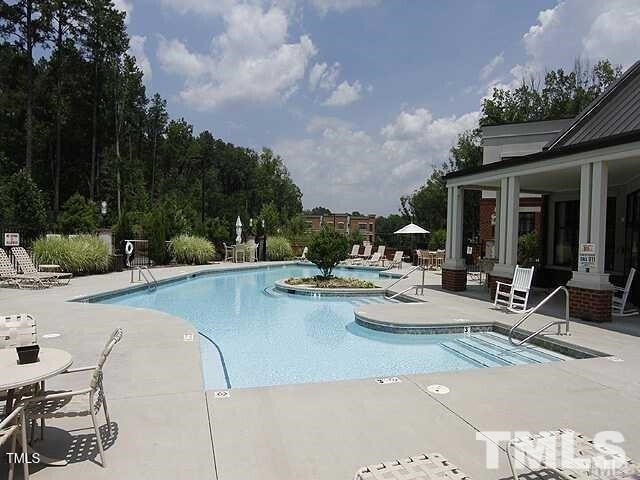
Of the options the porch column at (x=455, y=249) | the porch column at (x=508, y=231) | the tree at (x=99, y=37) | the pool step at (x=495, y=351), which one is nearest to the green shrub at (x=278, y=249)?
the tree at (x=99, y=37)

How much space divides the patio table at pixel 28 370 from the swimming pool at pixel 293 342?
246 centimetres

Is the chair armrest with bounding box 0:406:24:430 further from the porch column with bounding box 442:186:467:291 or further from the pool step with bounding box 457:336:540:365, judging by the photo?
the porch column with bounding box 442:186:467:291

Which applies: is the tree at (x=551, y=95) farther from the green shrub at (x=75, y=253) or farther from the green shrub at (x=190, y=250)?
the green shrub at (x=75, y=253)

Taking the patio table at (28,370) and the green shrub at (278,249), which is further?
the green shrub at (278,249)

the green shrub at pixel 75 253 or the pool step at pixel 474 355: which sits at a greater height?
the green shrub at pixel 75 253

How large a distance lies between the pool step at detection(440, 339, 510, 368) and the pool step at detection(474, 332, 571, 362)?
1.48 ft

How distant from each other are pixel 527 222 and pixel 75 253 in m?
17.6

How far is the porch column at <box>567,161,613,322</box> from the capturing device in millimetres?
7938

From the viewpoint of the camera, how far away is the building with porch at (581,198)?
802 cm

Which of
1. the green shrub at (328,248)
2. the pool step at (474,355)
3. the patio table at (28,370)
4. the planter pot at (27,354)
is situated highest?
the green shrub at (328,248)

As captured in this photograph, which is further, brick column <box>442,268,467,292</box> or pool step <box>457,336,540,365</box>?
brick column <box>442,268,467,292</box>

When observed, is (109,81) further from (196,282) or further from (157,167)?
(196,282)

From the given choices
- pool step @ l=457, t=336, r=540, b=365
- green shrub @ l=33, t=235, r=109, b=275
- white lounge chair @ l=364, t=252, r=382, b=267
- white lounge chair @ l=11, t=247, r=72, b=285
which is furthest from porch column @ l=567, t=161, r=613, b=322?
white lounge chair @ l=364, t=252, r=382, b=267

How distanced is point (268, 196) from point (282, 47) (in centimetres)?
3080
